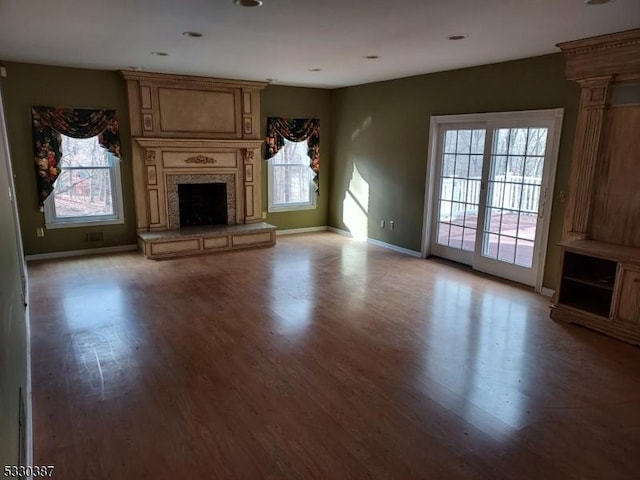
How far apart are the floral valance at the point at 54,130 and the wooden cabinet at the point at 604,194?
217 inches

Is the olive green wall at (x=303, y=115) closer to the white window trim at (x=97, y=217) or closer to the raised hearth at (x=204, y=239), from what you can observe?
the raised hearth at (x=204, y=239)

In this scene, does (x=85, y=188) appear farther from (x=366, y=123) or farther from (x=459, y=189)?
(x=459, y=189)

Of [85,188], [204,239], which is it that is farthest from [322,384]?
[85,188]

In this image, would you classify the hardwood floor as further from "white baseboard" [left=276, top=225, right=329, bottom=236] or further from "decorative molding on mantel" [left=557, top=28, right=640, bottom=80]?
"white baseboard" [left=276, top=225, right=329, bottom=236]

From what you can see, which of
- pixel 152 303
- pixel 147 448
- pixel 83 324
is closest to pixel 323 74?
pixel 152 303

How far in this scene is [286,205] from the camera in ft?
25.5

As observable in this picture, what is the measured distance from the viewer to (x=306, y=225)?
805 centimetres

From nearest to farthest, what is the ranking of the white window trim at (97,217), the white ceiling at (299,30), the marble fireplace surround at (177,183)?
the white ceiling at (299,30)
the white window trim at (97,217)
the marble fireplace surround at (177,183)

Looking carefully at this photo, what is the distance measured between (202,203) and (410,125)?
3457 mm

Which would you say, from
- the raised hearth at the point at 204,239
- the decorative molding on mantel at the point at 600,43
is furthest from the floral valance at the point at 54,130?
the decorative molding on mantel at the point at 600,43

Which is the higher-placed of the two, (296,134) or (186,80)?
(186,80)

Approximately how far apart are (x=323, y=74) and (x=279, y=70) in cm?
65

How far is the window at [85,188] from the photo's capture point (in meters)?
5.84

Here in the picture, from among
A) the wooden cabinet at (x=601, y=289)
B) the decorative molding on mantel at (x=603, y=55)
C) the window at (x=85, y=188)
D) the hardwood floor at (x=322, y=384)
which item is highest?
the decorative molding on mantel at (x=603, y=55)
